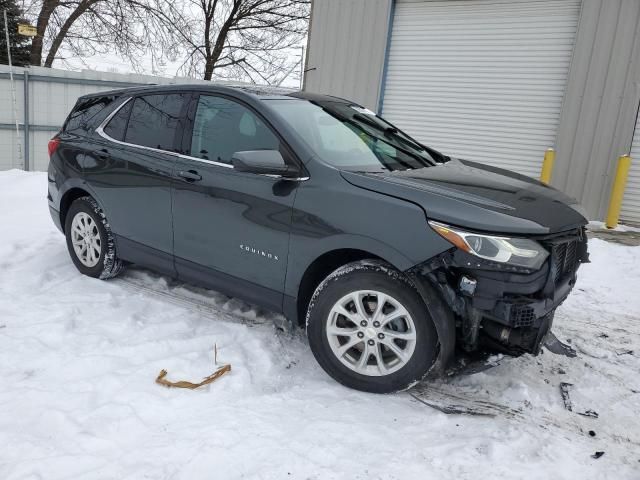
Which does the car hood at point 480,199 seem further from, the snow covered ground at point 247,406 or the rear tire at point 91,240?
the rear tire at point 91,240

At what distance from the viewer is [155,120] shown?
4102 mm

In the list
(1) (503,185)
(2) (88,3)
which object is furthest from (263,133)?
(2) (88,3)

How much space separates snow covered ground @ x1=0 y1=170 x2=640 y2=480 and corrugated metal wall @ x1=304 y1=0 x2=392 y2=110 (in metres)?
7.20

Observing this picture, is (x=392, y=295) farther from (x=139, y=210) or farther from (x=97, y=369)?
(x=139, y=210)

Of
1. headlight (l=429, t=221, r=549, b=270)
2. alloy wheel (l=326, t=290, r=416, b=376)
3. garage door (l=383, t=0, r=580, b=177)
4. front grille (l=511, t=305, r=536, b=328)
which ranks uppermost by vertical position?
garage door (l=383, t=0, r=580, b=177)

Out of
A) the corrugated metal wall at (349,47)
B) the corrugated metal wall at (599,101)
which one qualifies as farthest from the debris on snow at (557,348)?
the corrugated metal wall at (349,47)

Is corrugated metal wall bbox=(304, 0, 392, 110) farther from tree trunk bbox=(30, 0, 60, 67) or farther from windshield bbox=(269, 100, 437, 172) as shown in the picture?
tree trunk bbox=(30, 0, 60, 67)

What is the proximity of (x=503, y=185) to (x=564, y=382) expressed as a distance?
1264mm

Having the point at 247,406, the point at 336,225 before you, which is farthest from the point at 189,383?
the point at 336,225

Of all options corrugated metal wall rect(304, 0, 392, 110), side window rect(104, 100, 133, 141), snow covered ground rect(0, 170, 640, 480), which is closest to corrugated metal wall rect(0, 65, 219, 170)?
corrugated metal wall rect(304, 0, 392, 110)

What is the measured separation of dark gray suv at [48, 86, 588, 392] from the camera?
2695 mm

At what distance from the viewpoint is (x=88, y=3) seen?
789 inches

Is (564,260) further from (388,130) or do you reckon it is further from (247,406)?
(247,406)

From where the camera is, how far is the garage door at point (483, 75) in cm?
873
